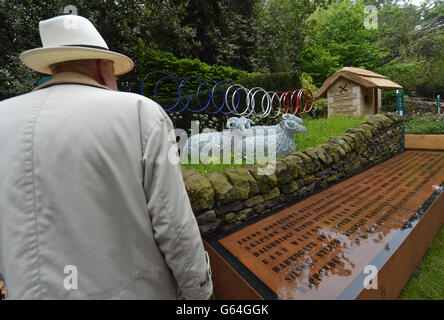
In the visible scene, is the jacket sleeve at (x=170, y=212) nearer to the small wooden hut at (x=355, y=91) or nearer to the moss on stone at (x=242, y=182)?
the moss on stone at (x=242, y=182)

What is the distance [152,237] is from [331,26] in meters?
16.5

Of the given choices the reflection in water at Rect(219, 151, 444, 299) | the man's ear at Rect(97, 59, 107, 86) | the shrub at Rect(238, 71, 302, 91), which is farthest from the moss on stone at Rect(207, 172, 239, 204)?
the shrub at Rect(238, 71, 302, 91)

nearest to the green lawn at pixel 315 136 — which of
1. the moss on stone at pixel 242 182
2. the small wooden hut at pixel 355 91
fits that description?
the moss on stone at pixel 242 182

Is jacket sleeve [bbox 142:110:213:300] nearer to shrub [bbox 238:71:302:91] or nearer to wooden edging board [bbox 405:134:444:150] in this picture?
shrub [bbox 238:71:302:91]

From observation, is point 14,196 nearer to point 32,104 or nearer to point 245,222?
point 32,104

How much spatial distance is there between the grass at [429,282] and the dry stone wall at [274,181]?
4.85ft

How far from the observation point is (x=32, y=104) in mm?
904

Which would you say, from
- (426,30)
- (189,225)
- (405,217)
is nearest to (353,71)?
(405,217)

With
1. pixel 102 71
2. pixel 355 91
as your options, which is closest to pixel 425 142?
pixel 355 91

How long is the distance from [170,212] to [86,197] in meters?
0.32

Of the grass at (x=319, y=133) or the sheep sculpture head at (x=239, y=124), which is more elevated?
the sheep sculpture head at (x=239, y=124)

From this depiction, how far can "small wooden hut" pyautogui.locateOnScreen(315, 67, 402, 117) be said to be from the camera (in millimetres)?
7180

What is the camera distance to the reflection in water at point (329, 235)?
1810 millimetres

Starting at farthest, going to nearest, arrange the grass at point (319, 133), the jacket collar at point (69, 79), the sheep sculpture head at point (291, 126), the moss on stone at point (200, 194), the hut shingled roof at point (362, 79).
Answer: the hut shingled roof at point (362, 79) < the grass at point (319, 133) < the sheep sculpture head at point (291, 126) < the moss on stone at point (200, 194) < the jacket collar at point (69, 79)
